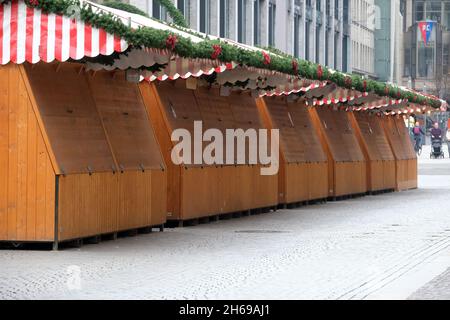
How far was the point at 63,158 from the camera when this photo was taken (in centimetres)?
1802

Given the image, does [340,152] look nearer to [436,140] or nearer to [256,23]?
[256,23]

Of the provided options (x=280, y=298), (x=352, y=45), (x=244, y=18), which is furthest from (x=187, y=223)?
(x=352, y=45)

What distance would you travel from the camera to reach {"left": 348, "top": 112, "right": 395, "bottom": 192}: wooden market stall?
37.6m

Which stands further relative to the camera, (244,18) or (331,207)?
(244,18)

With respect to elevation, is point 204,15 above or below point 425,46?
below

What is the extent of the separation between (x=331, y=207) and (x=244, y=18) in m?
32.0

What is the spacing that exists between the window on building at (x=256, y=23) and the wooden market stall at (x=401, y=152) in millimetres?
20587

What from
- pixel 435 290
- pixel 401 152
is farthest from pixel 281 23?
pixel 435 290

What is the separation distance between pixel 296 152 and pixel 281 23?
39401 millimetres

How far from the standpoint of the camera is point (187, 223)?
23172mm

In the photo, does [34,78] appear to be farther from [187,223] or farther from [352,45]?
[352,45]

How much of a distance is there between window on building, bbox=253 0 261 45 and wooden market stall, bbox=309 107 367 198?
27170 millimetres

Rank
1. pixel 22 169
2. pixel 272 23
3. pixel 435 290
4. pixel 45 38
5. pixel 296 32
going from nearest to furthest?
pixel 435 290 → pixel 45 38 → pixel 22 169 → pixel 272 23 → pixel 296 32

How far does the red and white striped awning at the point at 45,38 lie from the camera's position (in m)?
17.4
